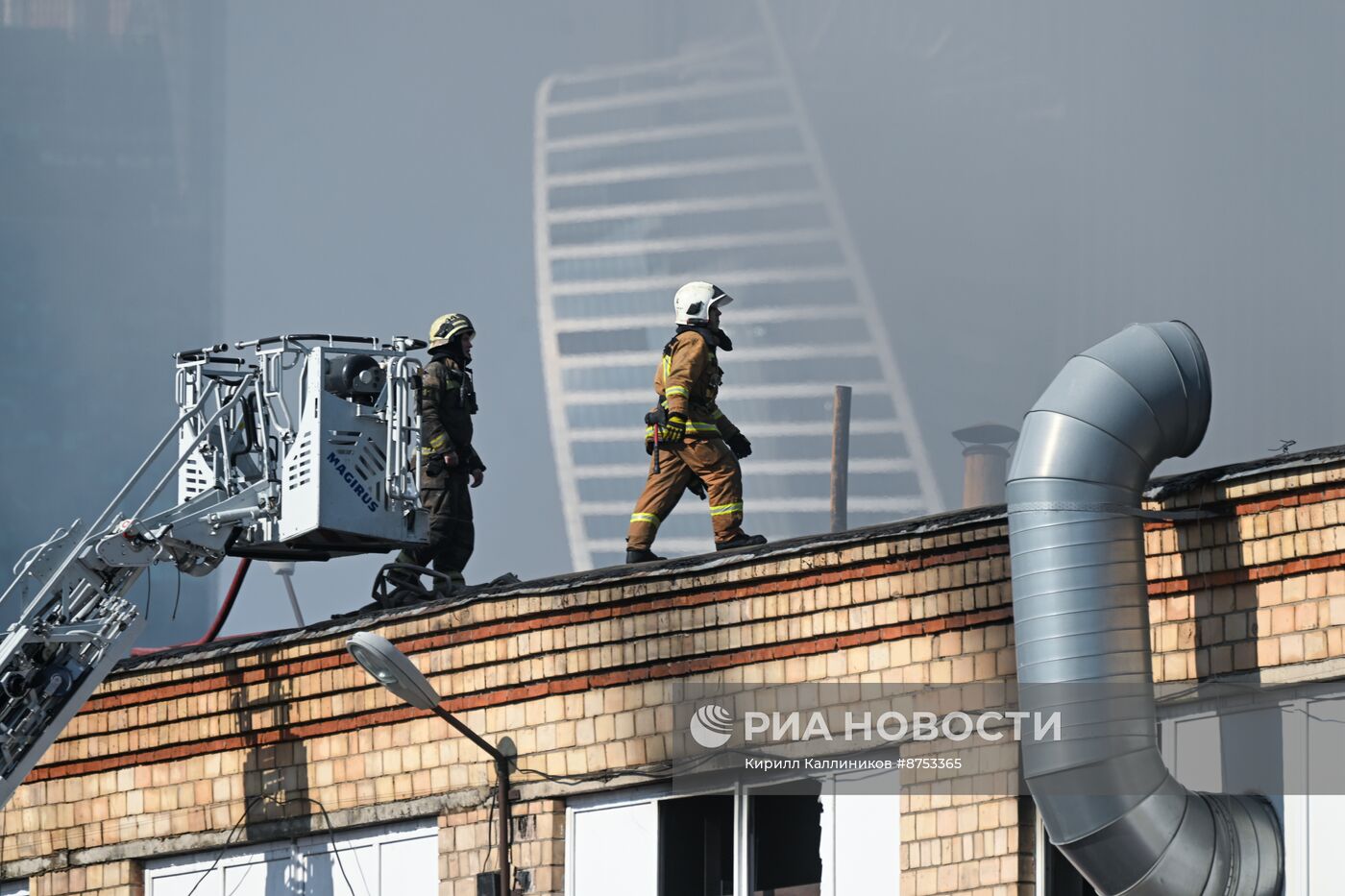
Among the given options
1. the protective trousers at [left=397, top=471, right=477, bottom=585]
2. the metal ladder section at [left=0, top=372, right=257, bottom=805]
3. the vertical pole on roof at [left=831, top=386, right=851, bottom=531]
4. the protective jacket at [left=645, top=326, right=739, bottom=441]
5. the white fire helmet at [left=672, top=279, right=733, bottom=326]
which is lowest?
the metal ladder section at [left=0, top=372, right=257, bottom=805]

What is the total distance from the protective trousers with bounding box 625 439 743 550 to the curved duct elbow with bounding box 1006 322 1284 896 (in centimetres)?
315

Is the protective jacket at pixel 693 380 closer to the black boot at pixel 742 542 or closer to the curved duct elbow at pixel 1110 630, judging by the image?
the black boot at pixel 742 542

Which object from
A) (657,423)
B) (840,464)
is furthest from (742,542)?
(840,464)

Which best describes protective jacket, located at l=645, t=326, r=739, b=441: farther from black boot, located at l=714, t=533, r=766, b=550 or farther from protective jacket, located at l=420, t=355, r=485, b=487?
protective jacket, located at l=420, t=355, r=485, b=487

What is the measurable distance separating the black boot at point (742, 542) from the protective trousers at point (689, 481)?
0.04m

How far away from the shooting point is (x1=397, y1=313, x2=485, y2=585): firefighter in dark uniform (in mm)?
15945

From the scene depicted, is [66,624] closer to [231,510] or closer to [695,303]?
[231,510]

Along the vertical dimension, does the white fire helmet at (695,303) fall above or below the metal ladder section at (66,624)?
above

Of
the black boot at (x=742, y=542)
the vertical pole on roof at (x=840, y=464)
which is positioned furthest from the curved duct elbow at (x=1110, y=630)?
the vertical pole on roof at (x=840, y=464)

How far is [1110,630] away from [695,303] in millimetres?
4414

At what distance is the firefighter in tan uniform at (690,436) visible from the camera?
1495 centimetres

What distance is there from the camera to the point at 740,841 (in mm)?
13359

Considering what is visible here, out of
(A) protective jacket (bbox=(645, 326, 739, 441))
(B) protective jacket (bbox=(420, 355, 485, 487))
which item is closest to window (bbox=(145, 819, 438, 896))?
(B) protective jacket (bbox=(420, 355, 485, 487))

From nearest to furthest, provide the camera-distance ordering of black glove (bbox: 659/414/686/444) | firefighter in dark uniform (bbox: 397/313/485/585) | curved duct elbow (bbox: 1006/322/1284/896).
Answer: curved duct elbow (bbox: 1006/322/1284/896) → black glove (bbox: 659/414/686/444) → firefighter in dark uniform (bbox: 397/313/485/585)
